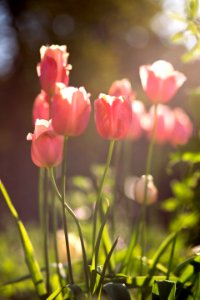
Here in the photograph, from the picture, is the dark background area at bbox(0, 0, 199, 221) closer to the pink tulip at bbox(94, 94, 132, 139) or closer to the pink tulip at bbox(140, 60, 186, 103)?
the pink tulip at bbox(140, 60, 186, 103)

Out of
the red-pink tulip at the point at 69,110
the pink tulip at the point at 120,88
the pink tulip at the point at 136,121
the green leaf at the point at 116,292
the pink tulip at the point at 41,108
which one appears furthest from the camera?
the pink tulip at the point at 136,121

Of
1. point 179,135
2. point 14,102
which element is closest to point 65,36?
point 14,102

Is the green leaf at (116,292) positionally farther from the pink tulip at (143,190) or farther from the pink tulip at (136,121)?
the pink tulip at (136,121)

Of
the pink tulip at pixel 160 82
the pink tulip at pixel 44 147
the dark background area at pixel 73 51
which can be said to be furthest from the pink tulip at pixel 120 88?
the dark background area at pixel 73 51

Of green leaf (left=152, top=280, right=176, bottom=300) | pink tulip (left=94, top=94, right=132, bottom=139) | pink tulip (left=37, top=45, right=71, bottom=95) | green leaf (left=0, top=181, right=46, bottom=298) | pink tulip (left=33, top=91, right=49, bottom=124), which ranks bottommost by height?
green leaf (left=152, top=280, right=176, bottom=300)

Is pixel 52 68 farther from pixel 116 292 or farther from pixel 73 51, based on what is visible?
pixel 73 51

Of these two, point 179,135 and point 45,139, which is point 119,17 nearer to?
point 179,135

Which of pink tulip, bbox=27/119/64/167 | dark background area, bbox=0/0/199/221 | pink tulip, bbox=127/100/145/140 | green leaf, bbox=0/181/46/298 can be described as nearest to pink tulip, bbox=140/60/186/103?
pink tulip, bbox=27/119/64/167
